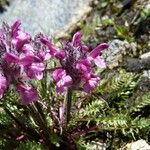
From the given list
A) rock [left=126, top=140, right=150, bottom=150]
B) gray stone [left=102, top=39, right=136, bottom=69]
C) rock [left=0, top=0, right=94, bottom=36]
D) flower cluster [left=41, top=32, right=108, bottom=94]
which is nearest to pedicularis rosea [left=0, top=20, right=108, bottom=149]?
flower cluster [left=41, top=32, right=108, bottom=94]

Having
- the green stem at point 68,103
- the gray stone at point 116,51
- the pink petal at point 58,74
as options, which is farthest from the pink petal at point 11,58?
the gray stone at point 116,51

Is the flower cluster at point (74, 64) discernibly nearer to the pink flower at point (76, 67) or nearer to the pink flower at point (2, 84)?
the pink flower at point (76, 67)

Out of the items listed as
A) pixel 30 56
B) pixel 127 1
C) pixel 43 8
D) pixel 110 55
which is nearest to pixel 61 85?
pixel 30 56

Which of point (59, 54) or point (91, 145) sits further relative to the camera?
point (91, 145)

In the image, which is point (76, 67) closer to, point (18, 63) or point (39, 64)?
point (39, 64)

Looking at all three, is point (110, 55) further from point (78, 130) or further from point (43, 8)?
point (43, 8)

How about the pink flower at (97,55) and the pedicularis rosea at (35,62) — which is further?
the pink flower at (97,55)

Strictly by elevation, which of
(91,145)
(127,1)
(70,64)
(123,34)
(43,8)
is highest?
(43,8)
